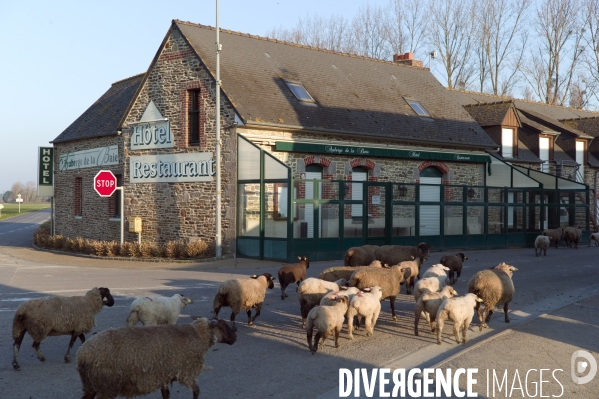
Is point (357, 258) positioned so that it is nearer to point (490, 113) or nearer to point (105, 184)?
point (105, 184)

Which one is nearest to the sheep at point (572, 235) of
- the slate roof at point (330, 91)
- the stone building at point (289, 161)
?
the stone building at point (289, 161)

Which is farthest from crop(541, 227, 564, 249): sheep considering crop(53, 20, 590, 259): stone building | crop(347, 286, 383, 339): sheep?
crop(347, 286, 383, 339): sheep

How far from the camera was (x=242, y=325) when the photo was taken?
11289 millimetres

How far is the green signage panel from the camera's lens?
24.7 meters

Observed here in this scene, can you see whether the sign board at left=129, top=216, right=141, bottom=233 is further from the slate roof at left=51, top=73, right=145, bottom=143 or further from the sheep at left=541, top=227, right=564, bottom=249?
the sheep at left=541, top=227, right=564, bottom=249

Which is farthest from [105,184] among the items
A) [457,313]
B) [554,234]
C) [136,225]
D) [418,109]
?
[457,313]

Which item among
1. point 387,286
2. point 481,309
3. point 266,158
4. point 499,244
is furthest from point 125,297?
point 499,244

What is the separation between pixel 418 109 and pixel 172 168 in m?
12.1

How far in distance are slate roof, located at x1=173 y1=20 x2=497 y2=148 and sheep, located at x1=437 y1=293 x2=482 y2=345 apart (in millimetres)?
13929

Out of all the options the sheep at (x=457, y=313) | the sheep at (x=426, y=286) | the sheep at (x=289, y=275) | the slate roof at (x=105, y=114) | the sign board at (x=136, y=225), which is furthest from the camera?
the slate roof at (x=105, y=114)

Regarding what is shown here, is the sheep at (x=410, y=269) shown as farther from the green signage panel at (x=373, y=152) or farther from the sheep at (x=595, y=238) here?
the sheep at (x=595, y=238)

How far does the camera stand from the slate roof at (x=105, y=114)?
30.7 m

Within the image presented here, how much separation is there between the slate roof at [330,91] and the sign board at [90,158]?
21.8 feet

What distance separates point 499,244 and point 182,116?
14.1 m
